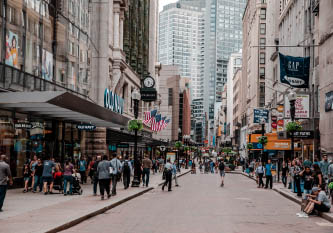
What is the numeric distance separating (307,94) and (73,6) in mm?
20616

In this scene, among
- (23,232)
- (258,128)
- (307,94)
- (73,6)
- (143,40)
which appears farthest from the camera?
(258,128)

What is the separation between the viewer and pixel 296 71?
36.2 meters

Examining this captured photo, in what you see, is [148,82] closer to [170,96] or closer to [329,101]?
[329,101]

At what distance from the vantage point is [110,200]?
2114 centimetres

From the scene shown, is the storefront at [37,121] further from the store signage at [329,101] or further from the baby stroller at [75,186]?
the store signage at [329,101]

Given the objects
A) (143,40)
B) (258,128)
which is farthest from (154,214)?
(258,128)

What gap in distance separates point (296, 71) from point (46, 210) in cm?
2387

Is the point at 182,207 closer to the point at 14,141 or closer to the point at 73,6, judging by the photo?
the point at 14,141

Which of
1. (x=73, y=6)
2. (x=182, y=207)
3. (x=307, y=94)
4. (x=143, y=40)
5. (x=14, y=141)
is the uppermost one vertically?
(x=143, y=40)

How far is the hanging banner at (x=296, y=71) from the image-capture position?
117ft

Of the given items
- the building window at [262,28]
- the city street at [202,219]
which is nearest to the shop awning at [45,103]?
the city street at [202,219]

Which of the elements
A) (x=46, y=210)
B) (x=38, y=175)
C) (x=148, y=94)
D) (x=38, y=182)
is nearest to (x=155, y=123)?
(x=148, y=94)

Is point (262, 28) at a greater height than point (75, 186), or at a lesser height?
greater

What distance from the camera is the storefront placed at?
22978 mm
